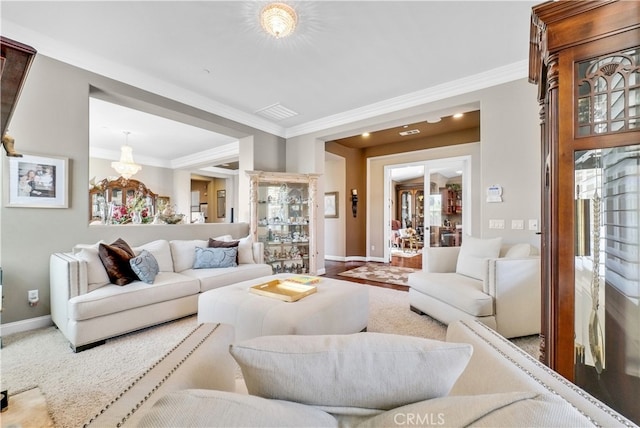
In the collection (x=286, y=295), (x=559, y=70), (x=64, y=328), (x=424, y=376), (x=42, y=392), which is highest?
(x=559, y=70)

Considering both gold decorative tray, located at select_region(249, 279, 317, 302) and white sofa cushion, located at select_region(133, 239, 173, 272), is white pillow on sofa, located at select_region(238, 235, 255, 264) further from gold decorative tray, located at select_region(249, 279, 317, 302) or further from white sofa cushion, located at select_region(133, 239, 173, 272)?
gold decorative tray, located at select_region(249, 279, 317, 302)

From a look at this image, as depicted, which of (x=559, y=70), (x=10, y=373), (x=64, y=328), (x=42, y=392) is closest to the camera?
(x=559, y=70)

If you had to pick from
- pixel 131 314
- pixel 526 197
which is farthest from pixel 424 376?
pixel 526 197

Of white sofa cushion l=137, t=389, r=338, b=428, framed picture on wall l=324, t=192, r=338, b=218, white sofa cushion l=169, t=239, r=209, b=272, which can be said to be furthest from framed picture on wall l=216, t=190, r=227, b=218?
white sofa cushion l=137, t=389, r=338, b=428

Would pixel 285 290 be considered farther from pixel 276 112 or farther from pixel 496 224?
pixel 276 112

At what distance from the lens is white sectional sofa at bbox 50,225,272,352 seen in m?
2.14

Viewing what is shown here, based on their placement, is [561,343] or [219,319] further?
[219,319]

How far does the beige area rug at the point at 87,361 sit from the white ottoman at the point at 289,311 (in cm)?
49

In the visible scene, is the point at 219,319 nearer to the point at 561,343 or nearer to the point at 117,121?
the point at 561,343

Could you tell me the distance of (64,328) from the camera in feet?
7.33

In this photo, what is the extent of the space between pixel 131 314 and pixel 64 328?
1.63ft

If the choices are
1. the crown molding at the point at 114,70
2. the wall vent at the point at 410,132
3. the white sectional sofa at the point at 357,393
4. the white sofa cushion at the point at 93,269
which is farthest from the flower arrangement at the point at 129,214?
the wall vent at the point at 410,132

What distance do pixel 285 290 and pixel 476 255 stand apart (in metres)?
2.07

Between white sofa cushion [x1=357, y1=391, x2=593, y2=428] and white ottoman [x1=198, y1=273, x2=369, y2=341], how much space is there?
120cm
